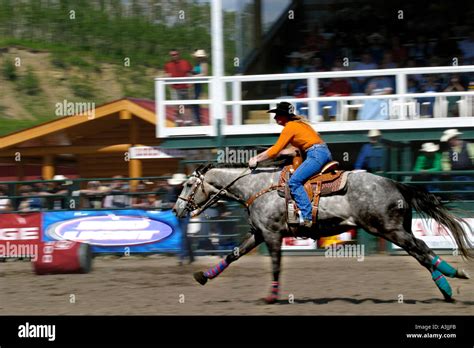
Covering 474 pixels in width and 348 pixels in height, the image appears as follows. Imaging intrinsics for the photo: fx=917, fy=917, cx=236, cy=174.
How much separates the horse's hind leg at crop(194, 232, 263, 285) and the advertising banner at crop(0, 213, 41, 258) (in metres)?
6.59

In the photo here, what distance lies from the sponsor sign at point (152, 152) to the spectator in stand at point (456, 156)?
5264 millimetres

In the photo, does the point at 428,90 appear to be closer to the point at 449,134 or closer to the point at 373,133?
the point at 449,134

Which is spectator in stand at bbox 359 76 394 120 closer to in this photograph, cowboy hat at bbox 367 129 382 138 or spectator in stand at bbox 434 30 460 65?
cowboy hat at bbox 367 129 382 138

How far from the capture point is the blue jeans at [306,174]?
11.0 metres

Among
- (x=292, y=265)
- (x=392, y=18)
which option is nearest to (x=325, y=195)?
(x=292, y=265)

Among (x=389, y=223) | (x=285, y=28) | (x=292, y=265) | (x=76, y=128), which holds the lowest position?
(x=292, y=265)

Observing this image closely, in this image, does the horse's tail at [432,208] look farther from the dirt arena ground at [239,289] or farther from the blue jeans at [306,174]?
the blue jeans at [306,174]

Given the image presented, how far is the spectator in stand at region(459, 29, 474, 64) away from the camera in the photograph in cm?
1777

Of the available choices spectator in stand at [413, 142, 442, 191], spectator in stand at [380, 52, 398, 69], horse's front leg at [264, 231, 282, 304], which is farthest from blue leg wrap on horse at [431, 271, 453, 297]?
spectator in stand at [380, 52, 398, 69]

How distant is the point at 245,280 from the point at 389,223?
125 inches

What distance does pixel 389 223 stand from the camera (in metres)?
10.9

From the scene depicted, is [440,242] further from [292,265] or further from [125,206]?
[125,206]

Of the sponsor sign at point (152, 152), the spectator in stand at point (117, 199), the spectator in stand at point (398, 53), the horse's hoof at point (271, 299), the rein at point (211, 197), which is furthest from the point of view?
the sponsor sign at point (152, 152)

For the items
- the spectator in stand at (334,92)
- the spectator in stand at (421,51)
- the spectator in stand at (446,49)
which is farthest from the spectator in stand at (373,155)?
the spectator in stand at (446,49)
